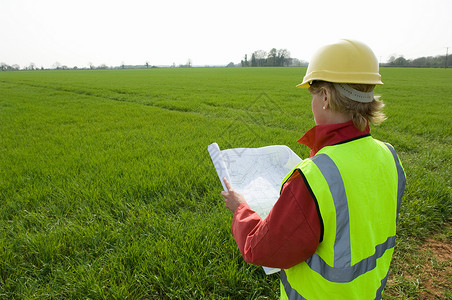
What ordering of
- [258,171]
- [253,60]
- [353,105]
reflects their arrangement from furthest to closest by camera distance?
1. [253,60]
2. [258,171]
3. [353,105]

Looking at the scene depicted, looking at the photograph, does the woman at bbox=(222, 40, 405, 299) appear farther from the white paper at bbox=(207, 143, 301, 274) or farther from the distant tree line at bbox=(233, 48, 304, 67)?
the distant tree line at bbox=(233, 48, 304, 67)

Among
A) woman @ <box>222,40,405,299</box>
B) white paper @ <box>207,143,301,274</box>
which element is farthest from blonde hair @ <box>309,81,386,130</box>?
white paper @ <box>207,143,301,274</box>

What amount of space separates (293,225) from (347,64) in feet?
1.87

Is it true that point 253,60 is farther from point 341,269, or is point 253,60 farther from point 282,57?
point 341,269

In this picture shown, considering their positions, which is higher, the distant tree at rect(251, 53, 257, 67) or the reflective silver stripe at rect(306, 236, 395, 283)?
the distant tree at rect(251, 53, 257, 67)

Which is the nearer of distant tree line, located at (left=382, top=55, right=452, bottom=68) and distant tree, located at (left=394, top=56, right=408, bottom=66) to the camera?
distant tree line, located at (left=382, top=55, right=452, bottom=68)

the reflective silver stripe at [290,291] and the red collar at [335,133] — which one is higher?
the red collar at [335,133]

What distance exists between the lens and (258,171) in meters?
1.67

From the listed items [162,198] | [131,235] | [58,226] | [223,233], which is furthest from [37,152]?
[223,233]

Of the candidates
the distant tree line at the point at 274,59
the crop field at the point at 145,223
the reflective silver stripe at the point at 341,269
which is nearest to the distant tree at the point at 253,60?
the distant tree line at the point at 274,59

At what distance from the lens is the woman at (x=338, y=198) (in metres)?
0.79

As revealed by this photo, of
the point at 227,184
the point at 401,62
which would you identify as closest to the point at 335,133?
the point at 227,184

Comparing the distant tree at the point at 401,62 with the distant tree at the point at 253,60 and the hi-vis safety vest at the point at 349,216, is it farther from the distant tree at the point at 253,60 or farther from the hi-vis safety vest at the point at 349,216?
the hi-vis safety vest at the point at 349,216

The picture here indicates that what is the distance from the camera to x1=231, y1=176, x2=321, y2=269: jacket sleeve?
786 mm
